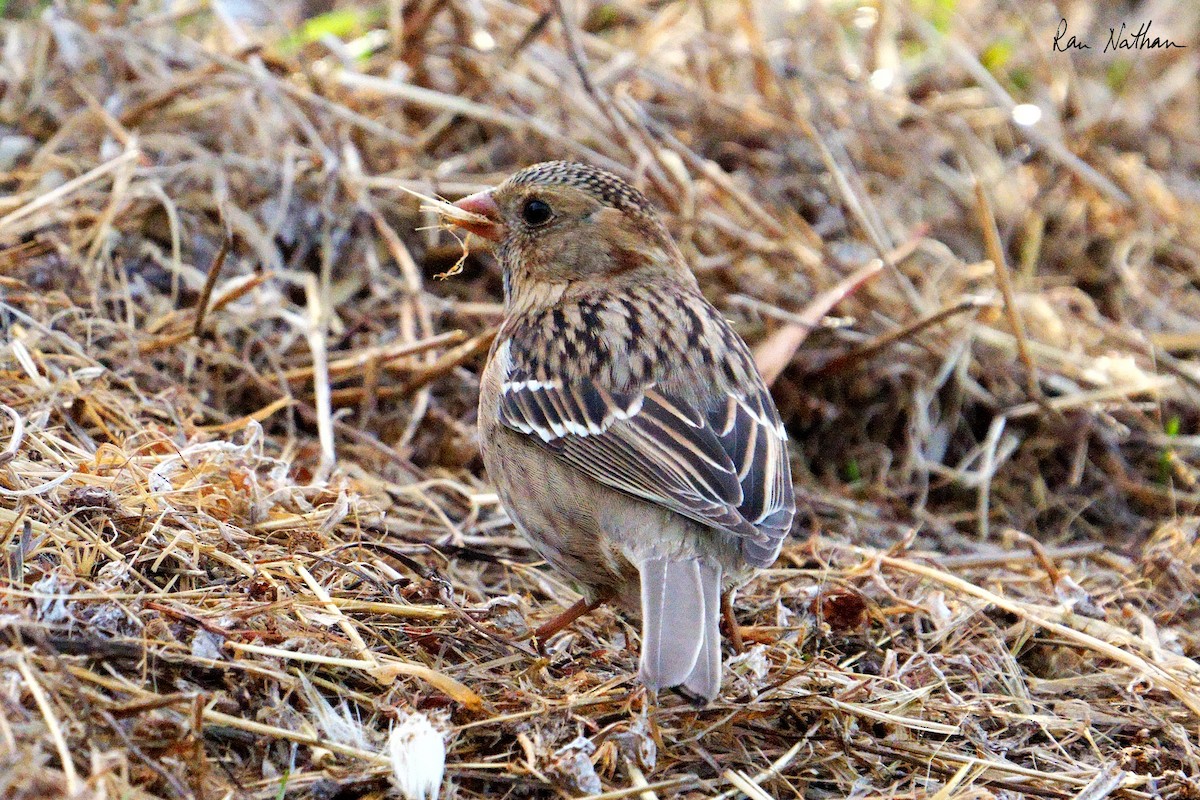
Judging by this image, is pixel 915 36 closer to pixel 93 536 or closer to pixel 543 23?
pixel 543 23

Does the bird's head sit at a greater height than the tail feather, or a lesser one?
greater

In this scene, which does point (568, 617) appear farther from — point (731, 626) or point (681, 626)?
point (681, 626)

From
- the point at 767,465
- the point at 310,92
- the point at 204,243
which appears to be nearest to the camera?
the point at 767,465

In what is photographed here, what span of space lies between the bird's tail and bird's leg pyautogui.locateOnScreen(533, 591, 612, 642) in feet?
1.19

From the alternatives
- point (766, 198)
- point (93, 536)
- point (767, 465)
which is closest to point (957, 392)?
point (766, 198)

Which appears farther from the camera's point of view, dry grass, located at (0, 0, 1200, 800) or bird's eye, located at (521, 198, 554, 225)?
bird's eye, located at (521, 198, 554, 225)

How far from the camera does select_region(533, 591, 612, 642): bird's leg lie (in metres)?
3.47

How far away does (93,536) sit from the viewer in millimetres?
3070

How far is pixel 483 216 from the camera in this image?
416 centimetres

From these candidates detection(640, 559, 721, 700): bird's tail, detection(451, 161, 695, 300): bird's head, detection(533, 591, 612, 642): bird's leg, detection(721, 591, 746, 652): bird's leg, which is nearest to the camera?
detection(640, 559, 721, 700): bird's tail

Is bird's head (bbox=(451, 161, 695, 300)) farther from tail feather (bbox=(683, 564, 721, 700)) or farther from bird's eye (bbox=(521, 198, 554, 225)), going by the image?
tail feather (bbox=(683, 564, 721, 700))

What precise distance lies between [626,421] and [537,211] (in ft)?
3.00

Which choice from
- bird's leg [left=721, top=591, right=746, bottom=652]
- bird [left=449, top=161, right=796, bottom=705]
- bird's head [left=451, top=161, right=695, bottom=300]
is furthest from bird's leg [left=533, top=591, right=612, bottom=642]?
bird's head [left=451, top=161, right=695, bottom=300]

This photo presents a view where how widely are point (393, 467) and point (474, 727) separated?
179 cm
